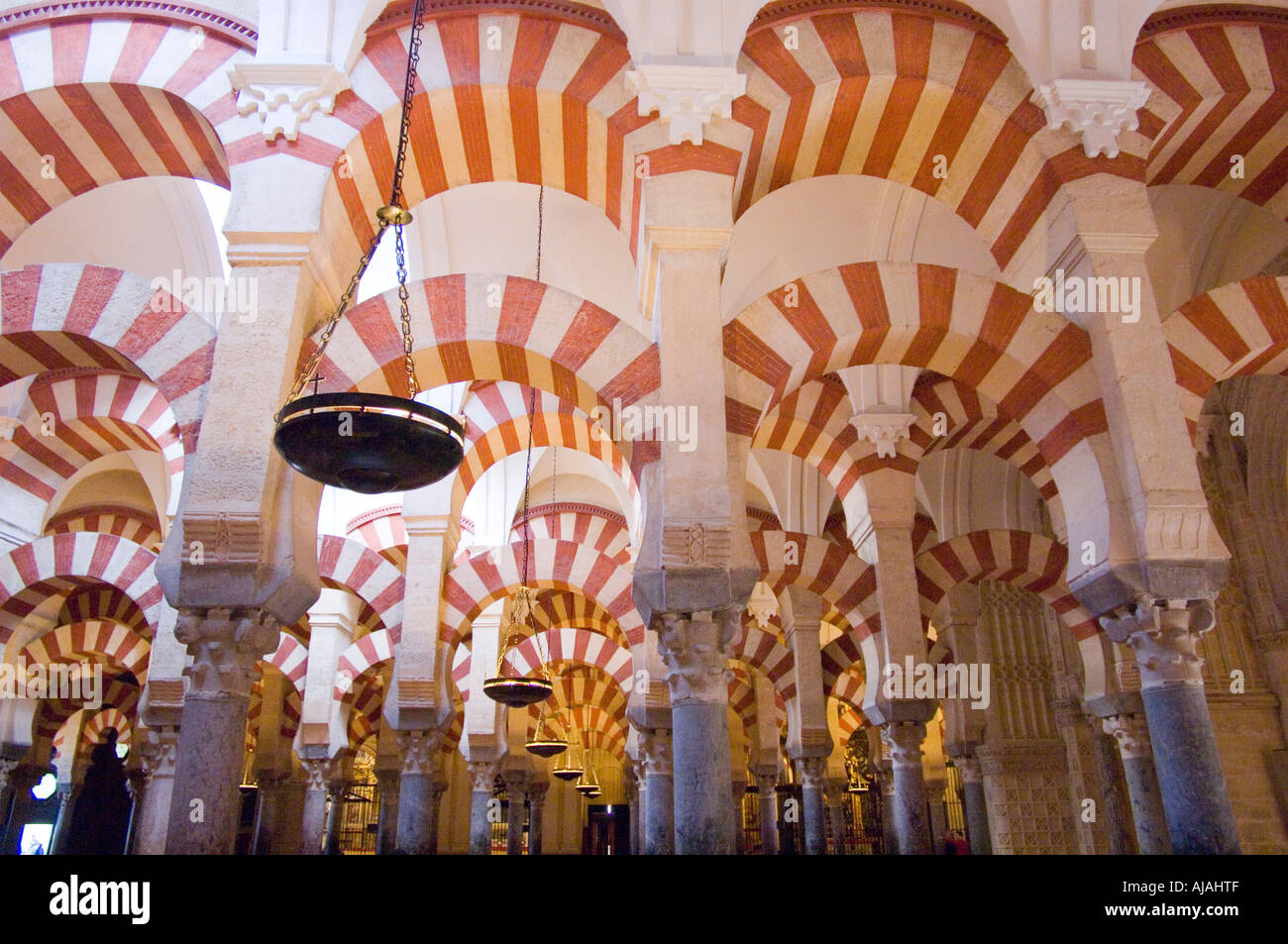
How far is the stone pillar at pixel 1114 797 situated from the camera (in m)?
8.34

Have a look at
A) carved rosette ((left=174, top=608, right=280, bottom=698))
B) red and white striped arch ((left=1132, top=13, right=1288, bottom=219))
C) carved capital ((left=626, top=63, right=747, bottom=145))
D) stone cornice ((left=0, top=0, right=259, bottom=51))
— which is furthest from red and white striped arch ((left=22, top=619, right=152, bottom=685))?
red and white striped arch ((left=1132, top=13, right=1288, bottom=219))

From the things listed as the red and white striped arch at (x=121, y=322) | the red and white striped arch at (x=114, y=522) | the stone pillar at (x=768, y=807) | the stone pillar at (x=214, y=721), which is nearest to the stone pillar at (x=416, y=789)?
the stone pillar at (x=214, y=721)

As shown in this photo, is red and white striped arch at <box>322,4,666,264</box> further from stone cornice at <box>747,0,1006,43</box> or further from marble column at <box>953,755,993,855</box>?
marble column at <box>953,755,993,855</box>

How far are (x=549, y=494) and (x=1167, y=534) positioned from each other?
325 inches

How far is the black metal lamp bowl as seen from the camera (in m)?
3.29

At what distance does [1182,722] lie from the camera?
4168mm

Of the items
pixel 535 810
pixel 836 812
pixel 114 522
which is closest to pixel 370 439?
pixel 114 522

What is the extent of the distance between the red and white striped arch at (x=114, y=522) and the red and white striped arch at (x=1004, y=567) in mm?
8449

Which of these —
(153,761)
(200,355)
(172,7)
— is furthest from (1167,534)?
(153,761)

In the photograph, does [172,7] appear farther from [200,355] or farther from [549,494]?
[549,494]

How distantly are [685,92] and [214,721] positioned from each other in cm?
377

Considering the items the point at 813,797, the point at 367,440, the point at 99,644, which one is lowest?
the point at 813,797

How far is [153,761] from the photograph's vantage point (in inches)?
275

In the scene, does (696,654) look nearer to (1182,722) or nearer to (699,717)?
(699,717)
